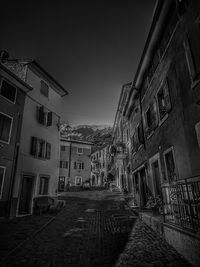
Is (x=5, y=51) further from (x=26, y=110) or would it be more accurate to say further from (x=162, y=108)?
(x=162, y=108)

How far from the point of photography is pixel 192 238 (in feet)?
12.8

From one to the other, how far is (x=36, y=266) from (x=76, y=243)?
1964 millimetres

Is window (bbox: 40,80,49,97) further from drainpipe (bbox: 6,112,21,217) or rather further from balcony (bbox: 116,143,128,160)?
balcony (bbox: 116,143,128,160)

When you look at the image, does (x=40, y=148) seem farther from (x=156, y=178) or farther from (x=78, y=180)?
(x=78, y=180)

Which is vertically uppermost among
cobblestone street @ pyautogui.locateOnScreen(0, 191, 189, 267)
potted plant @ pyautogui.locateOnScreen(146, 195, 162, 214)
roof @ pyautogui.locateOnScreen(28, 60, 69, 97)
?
roof @ pyautogui.locateOnScreen(28, 60, 69, 97)

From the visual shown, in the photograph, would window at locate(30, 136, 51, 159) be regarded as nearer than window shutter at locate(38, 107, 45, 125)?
Yes

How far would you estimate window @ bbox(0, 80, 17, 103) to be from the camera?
1211cm

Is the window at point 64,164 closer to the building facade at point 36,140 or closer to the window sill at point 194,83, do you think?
the building facade at point 36,140

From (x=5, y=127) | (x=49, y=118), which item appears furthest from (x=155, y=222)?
(x=49, y=118)

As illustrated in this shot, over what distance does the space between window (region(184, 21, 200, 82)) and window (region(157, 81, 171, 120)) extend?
1790mm

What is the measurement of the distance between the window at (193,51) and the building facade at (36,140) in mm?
11784

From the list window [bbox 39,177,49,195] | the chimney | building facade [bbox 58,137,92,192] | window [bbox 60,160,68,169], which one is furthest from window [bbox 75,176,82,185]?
the chimney

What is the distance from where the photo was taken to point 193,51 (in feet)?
17.6

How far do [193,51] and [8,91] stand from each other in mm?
11989
